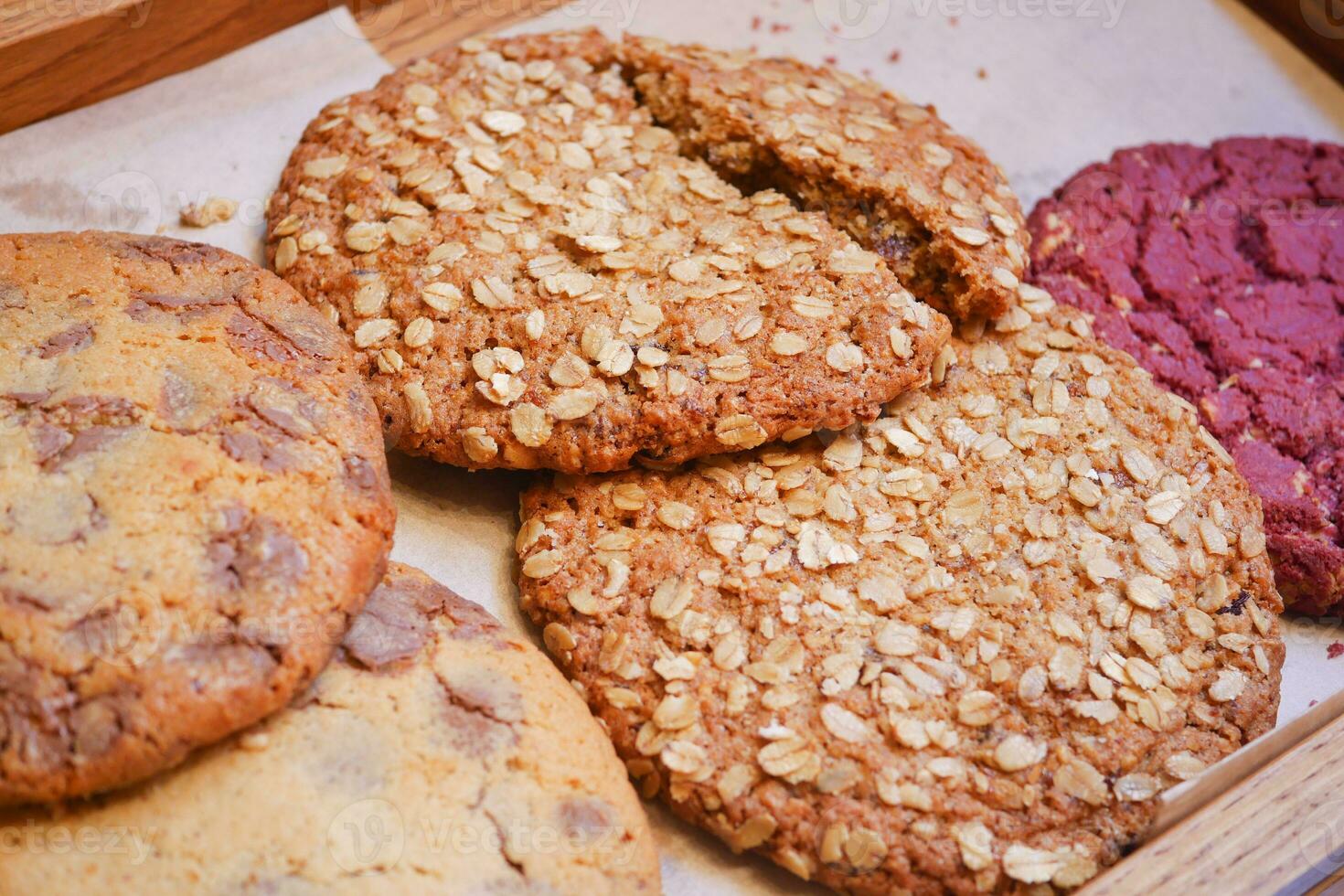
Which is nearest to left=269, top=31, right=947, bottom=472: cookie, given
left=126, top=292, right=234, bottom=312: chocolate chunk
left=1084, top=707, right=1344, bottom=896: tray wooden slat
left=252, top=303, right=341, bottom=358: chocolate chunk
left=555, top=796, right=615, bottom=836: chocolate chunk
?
left=252, top=303, right=341, bottom=358: chocolate chunk

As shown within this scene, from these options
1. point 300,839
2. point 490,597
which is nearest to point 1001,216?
point 490,597

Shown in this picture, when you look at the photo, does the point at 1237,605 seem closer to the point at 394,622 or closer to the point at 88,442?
the point at 394,622

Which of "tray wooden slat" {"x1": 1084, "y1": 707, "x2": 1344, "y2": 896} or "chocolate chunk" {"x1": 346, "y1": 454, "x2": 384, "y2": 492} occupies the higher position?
"tray wooden slat" {"x1": 1084, "y1": 707, "x2": 1344, "y2": 896}

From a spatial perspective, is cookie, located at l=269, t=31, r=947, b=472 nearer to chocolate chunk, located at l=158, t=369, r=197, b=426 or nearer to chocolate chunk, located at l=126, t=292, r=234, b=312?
chocolate chunk, located at l=126, t=292, r=234, b=312

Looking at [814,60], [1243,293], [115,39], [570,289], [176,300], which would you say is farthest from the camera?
[814,60]

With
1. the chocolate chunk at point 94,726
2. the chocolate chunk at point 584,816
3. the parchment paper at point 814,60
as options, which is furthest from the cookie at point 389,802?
the parchment paper at point 814,60

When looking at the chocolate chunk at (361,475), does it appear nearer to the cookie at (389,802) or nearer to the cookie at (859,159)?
the cookie at (389,802)

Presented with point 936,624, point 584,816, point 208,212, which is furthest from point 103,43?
point 936,624
